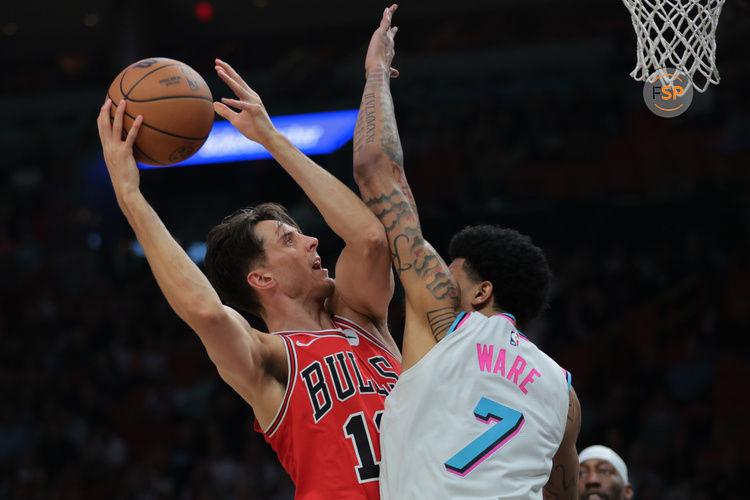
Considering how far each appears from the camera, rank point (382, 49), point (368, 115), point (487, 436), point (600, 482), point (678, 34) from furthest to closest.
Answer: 1. point (600, 482)
2. point (678, 34)
3. point (382, 49)
4. point (368, 115)
5. point (487, 436)

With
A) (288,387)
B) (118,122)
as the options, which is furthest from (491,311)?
(118,122)

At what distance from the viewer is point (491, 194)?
35.6ft

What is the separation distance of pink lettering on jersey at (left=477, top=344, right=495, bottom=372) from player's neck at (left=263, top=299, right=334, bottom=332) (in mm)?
693

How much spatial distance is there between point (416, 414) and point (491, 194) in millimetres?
8352

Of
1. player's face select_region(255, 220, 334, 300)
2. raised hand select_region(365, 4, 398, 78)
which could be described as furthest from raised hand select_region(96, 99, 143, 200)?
raised hand select_region(365, 4, 398, 78)

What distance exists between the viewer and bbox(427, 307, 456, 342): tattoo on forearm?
2787mm

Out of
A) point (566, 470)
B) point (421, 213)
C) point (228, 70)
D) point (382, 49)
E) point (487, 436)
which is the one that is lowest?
point (421, 213)

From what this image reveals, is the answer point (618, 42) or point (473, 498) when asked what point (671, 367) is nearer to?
point (618, 42)

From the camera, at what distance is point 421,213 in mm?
10766

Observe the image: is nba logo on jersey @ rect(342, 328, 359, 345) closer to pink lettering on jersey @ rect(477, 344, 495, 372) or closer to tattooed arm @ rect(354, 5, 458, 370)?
tattooed arm @ rect(354, 5, 458, 370)

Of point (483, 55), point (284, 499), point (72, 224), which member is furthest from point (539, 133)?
A: point (72, 224)

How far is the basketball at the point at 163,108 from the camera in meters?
3.01

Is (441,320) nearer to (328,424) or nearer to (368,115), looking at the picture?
(328,424)

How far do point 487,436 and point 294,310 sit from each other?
91cm
